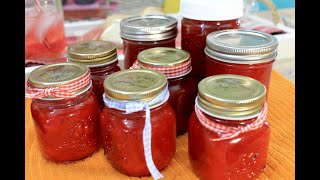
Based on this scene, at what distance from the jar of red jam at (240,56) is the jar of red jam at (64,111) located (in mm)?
255

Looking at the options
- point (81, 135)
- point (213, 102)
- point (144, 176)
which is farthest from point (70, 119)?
point (213, 102)

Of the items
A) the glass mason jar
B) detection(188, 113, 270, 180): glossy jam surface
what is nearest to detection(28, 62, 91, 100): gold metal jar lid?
detection(188, 113, 270, 180): glossy jam surface

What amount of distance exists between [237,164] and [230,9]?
0.33 meters

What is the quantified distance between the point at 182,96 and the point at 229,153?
8.1 inches

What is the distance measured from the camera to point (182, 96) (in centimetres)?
81

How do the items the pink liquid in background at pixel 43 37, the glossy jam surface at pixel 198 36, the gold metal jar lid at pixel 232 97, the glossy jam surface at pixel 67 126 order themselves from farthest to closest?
the pink liquid in background at pixel 43 37
the glossy jam surface at pixel 198 36
the glossy jam surface at pixel 67 126
the gold metal jar lid at pixel 232 97

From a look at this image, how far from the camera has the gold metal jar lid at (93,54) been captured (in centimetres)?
82

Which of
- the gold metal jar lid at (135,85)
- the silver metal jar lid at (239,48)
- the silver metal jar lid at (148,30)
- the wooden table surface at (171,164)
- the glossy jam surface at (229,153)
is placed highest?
the silver metal jar lid at (148,30)

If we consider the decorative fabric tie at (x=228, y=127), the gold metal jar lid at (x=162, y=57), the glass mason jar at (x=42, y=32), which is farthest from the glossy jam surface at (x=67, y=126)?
the glass mason jar at (x=42, y=32)

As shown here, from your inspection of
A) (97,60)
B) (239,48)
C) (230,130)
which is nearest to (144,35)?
(97,60)

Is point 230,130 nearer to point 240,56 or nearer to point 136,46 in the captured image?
point 240,56

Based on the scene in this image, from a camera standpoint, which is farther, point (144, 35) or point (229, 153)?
point (144, 35)

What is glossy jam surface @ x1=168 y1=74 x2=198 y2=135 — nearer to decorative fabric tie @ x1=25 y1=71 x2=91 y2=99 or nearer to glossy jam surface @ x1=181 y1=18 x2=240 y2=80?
glossy jam surface @ x1=181 y1=18 x2=240 y2=80

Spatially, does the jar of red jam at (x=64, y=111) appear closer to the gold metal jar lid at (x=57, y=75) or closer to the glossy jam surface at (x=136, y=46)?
the gold metal jar lid at (x=57, y=75)
